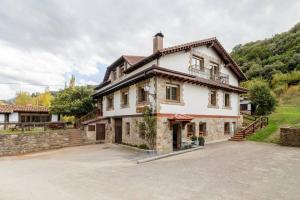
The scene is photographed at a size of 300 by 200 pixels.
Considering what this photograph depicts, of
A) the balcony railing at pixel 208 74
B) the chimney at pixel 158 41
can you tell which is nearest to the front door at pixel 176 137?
the balcony railing at pixel 208 74

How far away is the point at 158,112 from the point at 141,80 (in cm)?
336

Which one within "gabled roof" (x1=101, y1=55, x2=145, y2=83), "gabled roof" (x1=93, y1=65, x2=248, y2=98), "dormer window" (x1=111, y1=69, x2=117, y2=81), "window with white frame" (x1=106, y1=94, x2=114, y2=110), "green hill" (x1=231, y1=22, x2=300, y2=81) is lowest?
"window with white frame" (x1=106, y1=94, x2=114, y2=110)

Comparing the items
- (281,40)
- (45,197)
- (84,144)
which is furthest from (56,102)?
(281,40)

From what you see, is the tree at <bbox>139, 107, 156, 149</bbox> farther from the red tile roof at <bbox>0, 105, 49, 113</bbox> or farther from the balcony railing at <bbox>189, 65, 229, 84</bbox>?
the red tile roof at <bbox>0, 105, 49, 113</bbox>

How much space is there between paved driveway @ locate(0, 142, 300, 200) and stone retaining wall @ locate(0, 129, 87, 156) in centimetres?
592

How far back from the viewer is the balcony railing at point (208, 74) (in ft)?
62.2

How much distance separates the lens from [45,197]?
734 centimetres

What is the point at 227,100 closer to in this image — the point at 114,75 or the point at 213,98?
the point at 213,98

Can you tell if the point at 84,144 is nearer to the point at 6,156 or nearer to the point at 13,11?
the point at 6,156

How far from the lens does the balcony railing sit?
19.0 meters

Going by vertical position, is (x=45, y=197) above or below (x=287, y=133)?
below

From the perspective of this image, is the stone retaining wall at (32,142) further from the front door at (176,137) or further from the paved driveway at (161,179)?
the front door at (176,137)

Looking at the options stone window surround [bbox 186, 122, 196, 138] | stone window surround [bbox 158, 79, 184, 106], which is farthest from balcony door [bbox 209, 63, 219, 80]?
stone window surround [bbox 186, 122, 196, 138]

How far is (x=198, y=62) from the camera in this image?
786 inches
